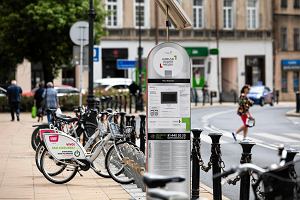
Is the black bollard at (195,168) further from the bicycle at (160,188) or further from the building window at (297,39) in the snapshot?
the building window at (297,39)

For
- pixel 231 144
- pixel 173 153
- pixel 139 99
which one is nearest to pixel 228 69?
pixel 139 99

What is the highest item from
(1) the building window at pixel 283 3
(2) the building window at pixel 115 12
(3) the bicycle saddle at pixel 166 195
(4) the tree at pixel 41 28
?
(1) the building window at pixel 283 3

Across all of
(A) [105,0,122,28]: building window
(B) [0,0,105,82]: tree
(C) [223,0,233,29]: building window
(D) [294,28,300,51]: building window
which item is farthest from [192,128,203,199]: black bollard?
(D) [294,28,300,51]: building window

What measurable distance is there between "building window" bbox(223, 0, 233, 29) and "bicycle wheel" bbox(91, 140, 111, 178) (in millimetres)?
48485

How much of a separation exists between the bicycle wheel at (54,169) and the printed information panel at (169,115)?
336 cm

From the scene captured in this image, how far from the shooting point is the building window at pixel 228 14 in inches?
2378

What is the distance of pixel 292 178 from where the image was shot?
5.58 metres

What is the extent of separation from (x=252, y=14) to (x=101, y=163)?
50456 millimetres

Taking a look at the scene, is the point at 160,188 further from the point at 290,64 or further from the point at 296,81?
the point at 296,81

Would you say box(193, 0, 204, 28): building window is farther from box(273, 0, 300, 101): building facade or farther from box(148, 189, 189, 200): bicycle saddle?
box(148, 189, 189, 200): bicycle saddle

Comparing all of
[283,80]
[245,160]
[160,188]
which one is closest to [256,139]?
[245,160]

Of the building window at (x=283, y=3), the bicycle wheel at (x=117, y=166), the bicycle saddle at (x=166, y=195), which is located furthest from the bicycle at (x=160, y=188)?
the building window at (x=283, y=3)

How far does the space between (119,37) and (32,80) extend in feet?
24.3

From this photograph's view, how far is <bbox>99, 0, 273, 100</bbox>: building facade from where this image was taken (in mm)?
56656
